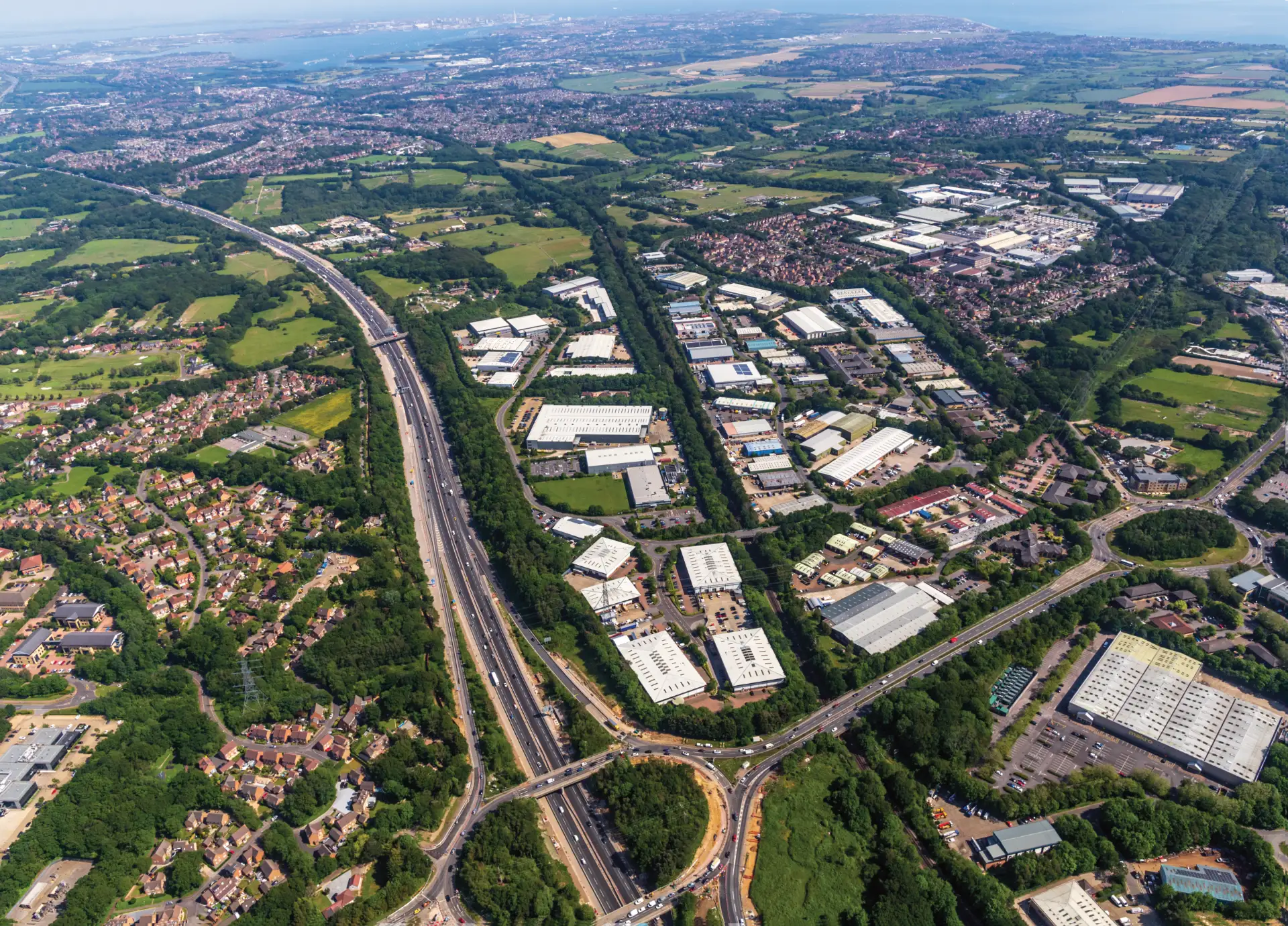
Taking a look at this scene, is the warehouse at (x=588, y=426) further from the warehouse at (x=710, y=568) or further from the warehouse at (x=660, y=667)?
the warehouse at (x=660, y=667)

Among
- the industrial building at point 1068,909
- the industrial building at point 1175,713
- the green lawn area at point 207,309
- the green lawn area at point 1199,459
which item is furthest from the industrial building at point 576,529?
the green lawn area at point 207,309

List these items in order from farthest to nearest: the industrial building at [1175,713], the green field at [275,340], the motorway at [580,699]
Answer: the green field at [275,340] < the industrial building at [1175,713] < the motorway at [580,699]

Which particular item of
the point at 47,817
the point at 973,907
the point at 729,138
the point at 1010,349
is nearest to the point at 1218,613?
the point at 973,907

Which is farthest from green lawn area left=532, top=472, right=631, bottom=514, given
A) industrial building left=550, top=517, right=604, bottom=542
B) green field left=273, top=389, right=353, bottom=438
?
green field left=273, top=389, right=353, bottom=438

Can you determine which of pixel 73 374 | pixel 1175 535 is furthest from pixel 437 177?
pixel 1175 535

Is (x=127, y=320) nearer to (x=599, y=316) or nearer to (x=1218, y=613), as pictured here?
(x=599, y=316)

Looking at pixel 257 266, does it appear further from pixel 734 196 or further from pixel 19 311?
pixel 734 196
